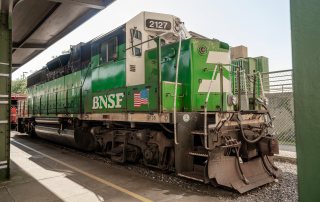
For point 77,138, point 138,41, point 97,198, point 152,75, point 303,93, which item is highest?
point 138,41

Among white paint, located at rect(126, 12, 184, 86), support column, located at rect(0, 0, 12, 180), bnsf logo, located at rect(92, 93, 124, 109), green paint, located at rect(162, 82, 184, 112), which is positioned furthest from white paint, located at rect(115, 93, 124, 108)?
support column, located at rect(0, 0, 12, 180)

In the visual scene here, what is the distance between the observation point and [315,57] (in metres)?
1.06

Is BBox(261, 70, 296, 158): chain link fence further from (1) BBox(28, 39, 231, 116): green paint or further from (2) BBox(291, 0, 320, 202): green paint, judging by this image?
(2) BBox(291, 0, 320, 202): green paint

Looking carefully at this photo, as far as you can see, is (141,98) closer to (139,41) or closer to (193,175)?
(139,41)

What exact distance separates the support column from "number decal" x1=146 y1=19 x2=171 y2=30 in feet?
10.0

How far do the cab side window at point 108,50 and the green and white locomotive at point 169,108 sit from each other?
3 cm

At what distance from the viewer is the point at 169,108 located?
5.55 metres

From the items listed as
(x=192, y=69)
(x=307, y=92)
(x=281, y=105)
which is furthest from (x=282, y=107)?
(x=307, y=92)

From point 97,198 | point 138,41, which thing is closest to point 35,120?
point 138,41

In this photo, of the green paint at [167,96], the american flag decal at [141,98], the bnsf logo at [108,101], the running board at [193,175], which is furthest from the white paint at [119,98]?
the running board at [193,175]

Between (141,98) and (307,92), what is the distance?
16.3 feet

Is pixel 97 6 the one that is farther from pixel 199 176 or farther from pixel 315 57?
pixel 315 57

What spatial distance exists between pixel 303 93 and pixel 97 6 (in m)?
6.80

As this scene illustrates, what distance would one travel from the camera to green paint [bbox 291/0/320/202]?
1056 mm
